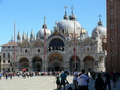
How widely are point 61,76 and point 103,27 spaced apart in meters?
97.4

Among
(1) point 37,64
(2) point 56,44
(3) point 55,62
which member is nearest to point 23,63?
(1) point 37,64

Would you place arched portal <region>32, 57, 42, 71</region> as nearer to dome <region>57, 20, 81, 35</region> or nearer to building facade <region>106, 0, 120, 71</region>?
dome <region>57, 20, 81, 35</region>

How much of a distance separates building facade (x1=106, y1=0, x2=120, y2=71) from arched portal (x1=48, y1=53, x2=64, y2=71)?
29.8 metres

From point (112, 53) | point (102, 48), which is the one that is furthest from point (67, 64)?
point (112, 53)

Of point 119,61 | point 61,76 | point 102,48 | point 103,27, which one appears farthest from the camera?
point 103,27

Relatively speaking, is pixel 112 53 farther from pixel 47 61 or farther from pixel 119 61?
pixel 47 61

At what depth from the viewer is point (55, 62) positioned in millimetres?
90625

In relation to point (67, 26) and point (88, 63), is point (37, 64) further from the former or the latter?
point (67, 26)

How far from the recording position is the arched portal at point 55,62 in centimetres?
9038

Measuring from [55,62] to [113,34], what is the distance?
31.5m

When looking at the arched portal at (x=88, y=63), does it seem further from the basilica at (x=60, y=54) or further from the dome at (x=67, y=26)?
the dome at (x=67, y=26)

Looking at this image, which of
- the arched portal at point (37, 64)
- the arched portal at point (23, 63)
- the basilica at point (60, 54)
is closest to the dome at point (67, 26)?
the basilica at point (60, 54)

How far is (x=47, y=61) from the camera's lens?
295ft

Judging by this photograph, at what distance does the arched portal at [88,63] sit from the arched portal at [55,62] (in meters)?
6.77
